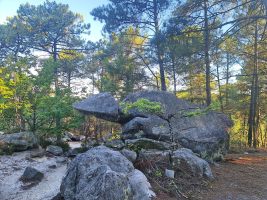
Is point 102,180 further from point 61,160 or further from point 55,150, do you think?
point 55,150

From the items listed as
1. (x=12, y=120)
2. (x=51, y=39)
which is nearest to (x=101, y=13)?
(x=51, y=39)

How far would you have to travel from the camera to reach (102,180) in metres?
3.76

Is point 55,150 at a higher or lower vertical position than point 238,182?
lower

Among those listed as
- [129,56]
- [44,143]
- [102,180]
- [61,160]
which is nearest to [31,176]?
[61,160]

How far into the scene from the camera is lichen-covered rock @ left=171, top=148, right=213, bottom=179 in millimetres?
5523

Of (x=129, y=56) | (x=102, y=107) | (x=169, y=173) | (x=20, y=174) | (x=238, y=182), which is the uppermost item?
(x=129, y=56)

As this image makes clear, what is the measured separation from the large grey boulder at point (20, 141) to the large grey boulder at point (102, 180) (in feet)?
21.9

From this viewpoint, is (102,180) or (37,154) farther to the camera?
(37,154)

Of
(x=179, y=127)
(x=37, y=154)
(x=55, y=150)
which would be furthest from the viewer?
(x=55, y=150)

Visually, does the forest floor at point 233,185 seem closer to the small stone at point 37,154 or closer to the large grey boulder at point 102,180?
the large grey boulder at point 102,180

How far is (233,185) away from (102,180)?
9.56 feet

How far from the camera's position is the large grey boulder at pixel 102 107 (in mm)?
8859

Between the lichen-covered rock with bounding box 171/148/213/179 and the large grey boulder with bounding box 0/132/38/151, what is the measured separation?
6.94m

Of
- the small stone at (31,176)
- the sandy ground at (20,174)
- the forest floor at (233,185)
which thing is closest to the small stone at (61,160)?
the sandy ground at (20,174)
